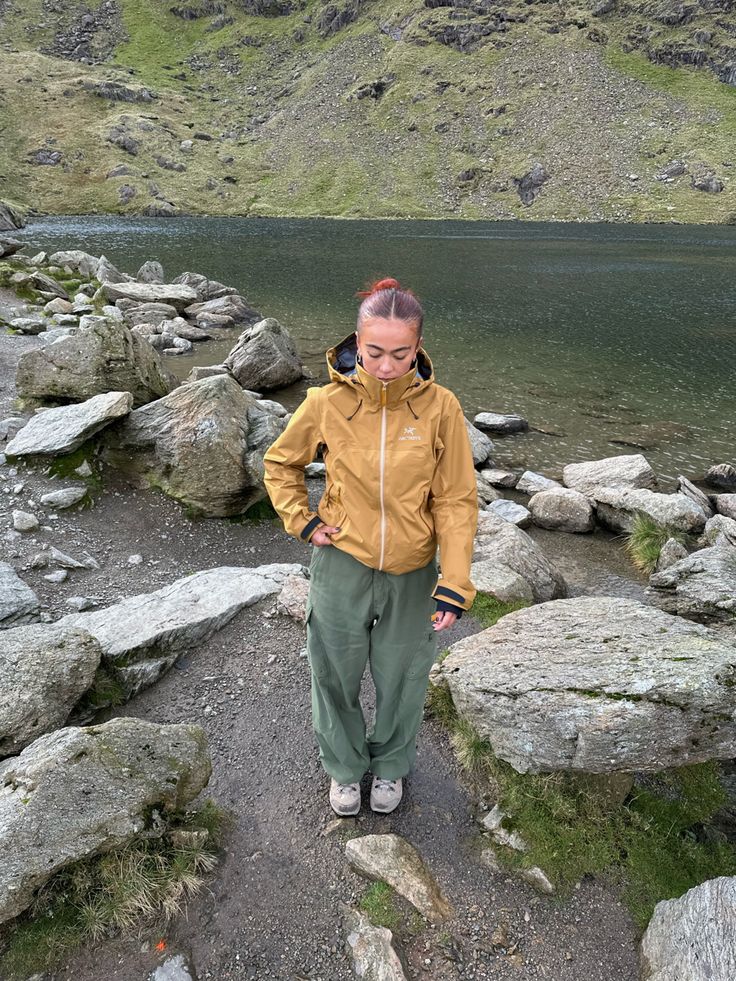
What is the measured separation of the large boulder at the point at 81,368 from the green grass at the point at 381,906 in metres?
11.6

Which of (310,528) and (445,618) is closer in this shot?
(445,618)

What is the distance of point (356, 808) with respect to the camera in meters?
5.23

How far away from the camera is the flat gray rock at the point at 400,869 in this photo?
449cm

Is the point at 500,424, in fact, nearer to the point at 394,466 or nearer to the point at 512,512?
the point at 512,512

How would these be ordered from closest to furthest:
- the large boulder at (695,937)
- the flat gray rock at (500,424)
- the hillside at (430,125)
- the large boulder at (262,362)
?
the large boulder at (695,937) → the flat gray rock at (500,424) → the large boulder at (262,362) → the hillside at (430,125)

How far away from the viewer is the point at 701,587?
916 centimetres

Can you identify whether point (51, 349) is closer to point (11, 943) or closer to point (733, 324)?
point (11, 943)

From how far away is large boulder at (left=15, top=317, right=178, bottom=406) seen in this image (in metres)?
13.4

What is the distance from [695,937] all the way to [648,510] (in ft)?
36.3

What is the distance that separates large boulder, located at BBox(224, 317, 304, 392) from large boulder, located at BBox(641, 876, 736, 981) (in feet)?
64.4

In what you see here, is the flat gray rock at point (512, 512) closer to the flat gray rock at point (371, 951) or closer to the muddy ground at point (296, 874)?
the muddy ground at point (296, 874)

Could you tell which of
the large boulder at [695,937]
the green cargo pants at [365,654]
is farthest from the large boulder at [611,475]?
the large boulder at [695,937]

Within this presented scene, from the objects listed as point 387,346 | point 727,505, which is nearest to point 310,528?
point 387,346

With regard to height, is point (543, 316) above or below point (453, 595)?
below
